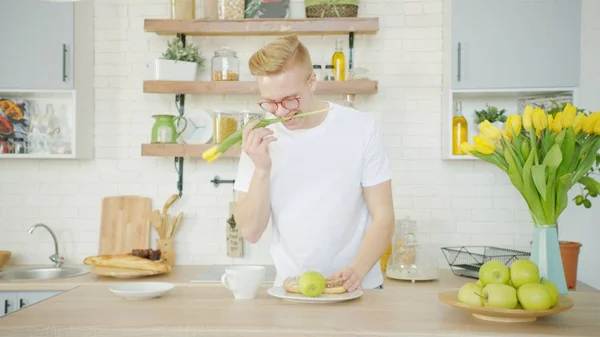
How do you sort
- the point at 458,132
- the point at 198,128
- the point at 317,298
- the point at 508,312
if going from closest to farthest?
the point at 508,312, the point at 317,298, the point at 458,132, the point at 198,128

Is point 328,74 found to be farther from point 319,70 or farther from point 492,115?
point 492,115

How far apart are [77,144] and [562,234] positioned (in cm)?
293

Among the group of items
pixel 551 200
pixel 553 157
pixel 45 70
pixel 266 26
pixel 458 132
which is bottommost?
pixel 551 200

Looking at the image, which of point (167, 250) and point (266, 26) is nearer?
point (266, 26)

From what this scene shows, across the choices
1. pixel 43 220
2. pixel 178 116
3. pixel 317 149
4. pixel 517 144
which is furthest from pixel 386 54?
pixel 43 220

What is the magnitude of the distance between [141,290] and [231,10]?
2.33 m

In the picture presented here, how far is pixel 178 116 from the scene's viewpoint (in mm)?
4055

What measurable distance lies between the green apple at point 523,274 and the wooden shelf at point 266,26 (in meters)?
2.34

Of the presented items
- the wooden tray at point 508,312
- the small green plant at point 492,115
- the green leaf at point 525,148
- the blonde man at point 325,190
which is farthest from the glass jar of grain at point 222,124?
the wooden tray at point 508,312

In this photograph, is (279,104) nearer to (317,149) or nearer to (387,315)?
(317,149)

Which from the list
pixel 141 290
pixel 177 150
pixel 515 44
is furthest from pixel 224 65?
pixel 141 290

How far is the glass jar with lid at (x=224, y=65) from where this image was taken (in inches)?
157

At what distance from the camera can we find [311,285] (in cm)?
198

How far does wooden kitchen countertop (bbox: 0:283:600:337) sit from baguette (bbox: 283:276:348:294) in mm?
57
